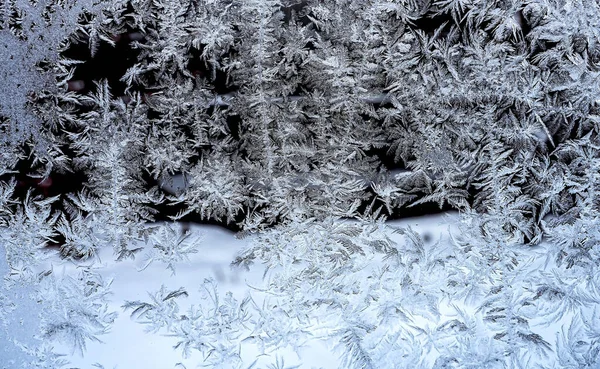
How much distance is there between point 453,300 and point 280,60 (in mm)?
756

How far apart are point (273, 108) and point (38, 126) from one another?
23.7 inches

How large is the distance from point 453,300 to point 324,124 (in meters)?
0.57

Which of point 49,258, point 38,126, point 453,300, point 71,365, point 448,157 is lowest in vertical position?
point 71,365

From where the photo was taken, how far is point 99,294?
134cm

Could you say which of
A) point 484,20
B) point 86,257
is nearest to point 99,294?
point 86,257

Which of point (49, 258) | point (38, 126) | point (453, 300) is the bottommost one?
point (453, 300)

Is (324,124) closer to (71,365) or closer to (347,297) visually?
(347,297)

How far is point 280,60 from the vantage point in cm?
126

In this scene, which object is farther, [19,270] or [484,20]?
[19,270]

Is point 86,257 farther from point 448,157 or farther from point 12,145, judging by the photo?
point 448,157

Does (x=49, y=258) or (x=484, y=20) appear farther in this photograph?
(x=49, y=258)

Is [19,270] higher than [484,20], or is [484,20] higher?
[484,20]

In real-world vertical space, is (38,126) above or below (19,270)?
above

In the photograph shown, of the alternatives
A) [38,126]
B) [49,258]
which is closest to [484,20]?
[38,126]
